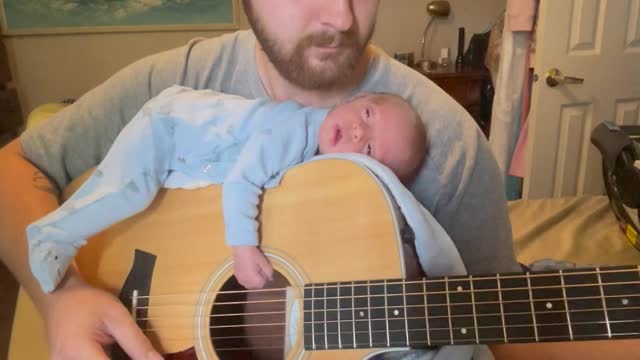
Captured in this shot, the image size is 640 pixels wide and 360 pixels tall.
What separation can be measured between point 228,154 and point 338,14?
0.23 meters

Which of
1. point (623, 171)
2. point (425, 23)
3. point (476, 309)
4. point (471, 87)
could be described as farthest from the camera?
point (425, 23)

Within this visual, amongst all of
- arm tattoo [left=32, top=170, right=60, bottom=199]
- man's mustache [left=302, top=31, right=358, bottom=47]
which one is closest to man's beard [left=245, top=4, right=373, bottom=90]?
man's mustache [left=302, top=31, right=358, bottom=47]

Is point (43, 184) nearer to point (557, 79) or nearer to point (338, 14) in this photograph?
point (338, 14)

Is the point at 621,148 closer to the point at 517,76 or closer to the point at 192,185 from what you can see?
the point at 517,76

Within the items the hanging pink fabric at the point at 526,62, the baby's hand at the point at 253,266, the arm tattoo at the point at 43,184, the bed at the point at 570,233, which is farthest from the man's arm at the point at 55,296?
the hanging pink fabric at the point at 526,62

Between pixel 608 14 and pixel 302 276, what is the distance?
2136 mm

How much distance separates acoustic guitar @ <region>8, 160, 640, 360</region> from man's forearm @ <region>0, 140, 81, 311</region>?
0.30ft

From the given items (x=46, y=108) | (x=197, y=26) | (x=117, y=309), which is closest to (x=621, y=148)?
(x=117, y=309)

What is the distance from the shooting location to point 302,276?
754 mm

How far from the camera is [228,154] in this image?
2.60 feet

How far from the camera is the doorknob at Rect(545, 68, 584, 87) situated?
7.81 feet

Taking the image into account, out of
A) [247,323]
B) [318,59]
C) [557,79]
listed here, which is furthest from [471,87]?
[247,323]

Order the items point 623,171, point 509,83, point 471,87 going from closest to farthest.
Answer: point 623,171 < point 509,83 < point 471,87

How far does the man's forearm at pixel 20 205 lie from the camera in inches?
34.8
